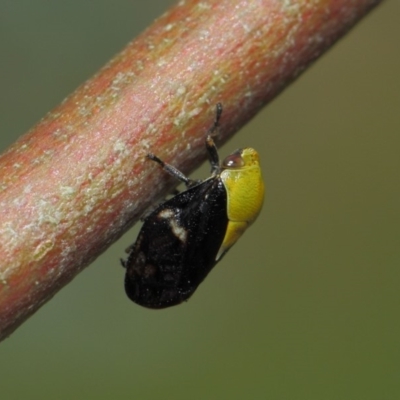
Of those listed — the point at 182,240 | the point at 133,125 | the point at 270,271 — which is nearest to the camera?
the point at 133,125

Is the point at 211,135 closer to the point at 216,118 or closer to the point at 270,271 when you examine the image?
the point at 216,118

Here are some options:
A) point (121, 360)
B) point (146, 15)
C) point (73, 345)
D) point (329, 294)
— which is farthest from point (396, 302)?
point (146, 15)

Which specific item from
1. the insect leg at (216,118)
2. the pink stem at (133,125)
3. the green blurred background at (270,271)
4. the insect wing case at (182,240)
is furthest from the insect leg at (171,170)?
the green blurred background at (270,271)

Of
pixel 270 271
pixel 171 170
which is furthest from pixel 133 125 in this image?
pixel 270 271

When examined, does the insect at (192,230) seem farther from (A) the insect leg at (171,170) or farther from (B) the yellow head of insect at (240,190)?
(A) the insect leg at (171,170)

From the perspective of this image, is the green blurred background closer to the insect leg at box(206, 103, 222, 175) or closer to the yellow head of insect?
the yellow head of insect

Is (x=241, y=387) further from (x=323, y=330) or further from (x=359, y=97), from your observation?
(x=359, y=97)
